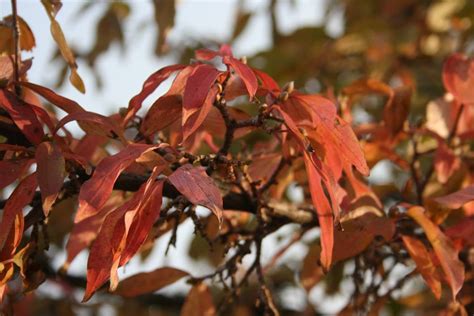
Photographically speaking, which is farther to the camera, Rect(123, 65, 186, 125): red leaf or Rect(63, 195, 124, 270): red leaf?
Rect(63, 195, 124, 270): red leaf

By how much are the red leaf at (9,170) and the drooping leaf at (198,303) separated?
15.2 inches

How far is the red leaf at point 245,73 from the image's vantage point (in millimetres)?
838

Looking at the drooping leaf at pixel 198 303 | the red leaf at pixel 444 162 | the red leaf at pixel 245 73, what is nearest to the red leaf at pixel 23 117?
the red leaf at pixel 245 73

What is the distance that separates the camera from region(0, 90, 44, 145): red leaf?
2.85 ft

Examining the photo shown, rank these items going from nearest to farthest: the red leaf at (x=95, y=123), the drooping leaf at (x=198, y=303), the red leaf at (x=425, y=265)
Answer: the red leaf at (x=95, y=123), the red leaf at (x=425, y=265), the drooping leaf at (x=198, y=303)

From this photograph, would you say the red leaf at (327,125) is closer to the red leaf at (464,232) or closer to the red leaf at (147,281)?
the red leaf at (464,232)

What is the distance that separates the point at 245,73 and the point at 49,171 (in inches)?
8.9

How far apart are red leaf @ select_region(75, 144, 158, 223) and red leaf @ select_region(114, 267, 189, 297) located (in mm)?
358

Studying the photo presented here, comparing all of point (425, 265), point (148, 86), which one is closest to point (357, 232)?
point (425, 265)

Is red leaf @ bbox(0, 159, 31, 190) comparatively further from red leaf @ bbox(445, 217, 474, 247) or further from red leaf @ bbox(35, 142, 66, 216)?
red leaf @ bbox(445, 217, 474, 247)

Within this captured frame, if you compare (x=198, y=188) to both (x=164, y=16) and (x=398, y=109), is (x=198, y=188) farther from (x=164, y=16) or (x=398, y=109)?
(x=164, y=16)

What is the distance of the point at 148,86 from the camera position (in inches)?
36.7

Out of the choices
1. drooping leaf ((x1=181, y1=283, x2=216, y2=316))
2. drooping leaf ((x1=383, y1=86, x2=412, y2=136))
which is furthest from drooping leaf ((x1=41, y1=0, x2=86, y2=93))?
drooping leaf ((x1=383, y1=86, x2=412, y2=136))

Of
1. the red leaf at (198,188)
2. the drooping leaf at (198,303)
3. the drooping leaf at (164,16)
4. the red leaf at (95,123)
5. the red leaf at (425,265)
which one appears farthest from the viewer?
the drooping leaf at (164,16)
